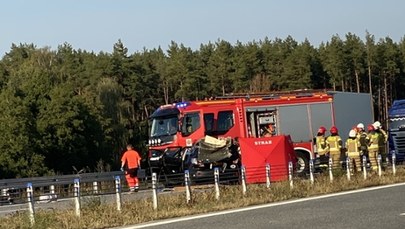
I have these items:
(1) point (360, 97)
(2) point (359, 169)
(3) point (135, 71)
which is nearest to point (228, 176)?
(2) point (359, 169)

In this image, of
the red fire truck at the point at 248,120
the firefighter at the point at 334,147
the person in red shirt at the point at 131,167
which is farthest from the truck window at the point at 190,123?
the firefighter at the point at 334,147

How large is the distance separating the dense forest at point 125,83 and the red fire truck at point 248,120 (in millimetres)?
19998

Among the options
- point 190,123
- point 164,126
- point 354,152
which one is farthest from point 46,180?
point 354,152

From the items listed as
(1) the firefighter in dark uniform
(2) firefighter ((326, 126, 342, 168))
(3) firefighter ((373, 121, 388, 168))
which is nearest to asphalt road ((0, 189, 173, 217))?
(2) firefighter ((326, 126, 342, 168))

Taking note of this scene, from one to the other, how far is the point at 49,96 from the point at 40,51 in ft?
64.2

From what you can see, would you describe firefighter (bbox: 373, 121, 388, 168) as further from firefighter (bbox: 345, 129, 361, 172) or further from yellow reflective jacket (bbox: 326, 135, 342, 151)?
yellow reflective jacket (bbox: 326, 135, 342, 151)

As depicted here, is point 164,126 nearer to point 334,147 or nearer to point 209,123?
point 209,123

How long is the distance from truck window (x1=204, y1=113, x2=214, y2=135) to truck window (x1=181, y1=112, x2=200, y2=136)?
29 centimetres

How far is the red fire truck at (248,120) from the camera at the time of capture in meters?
25.8

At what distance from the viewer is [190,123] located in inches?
1021

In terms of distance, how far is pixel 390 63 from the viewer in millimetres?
93562

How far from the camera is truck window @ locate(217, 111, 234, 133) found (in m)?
26.2

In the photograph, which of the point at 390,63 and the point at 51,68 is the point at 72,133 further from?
the point at 390,63

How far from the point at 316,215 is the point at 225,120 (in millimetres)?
13033
